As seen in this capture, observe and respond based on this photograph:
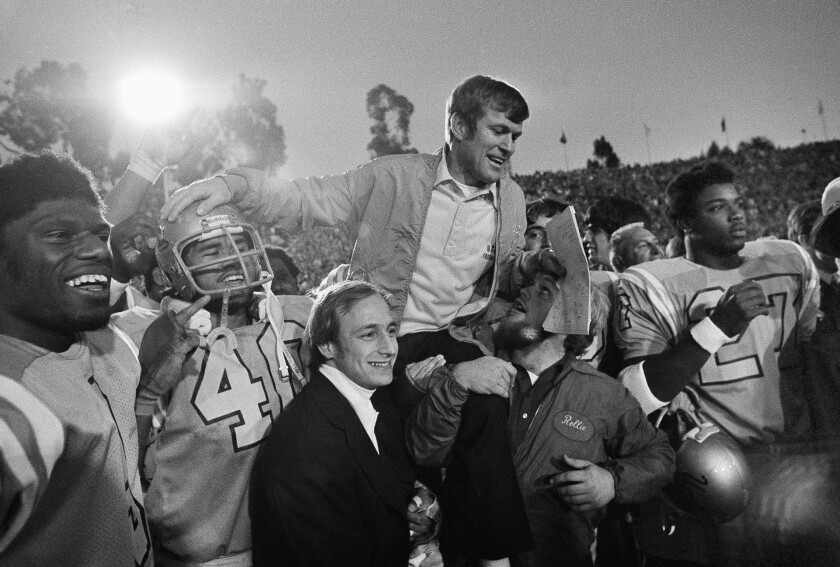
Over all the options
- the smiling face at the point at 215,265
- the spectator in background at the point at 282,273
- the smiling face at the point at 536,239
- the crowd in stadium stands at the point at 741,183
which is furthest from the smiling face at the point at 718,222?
the crowd in stadium stands at the point at 741,183

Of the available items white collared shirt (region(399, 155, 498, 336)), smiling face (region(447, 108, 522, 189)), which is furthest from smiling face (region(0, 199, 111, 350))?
smiling face (region(447, 108, 522, 189))

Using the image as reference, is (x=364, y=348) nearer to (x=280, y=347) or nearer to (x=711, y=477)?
(x=280, y=347)

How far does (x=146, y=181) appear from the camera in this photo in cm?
283

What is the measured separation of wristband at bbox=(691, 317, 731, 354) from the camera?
2793 mm

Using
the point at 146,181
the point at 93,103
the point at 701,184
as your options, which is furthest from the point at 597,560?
the point at 93,103

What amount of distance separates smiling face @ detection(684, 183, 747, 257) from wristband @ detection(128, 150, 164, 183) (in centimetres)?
290

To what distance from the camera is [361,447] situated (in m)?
2.24

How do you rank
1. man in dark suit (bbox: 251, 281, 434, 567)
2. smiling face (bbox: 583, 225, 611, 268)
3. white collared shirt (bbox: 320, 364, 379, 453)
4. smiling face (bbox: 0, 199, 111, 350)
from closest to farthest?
smiling face (bbox: 0, 199, 111, 350), man in dark suit (bbox: 251, 281, 434, 567), white collared shirt (bbox: 320, 364, 379, 453), smiling face (bbox: 583, 225, 611, 268)

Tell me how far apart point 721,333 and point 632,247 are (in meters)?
1.93

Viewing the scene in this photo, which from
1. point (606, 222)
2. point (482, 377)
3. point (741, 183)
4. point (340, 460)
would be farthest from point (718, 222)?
point (741, 183)

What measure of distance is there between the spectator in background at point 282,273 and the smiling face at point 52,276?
2985mm

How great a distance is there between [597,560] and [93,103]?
83.9 ft

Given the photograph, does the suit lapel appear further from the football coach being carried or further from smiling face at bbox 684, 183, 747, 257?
smiling face at bbox 684, 183, 747, 257

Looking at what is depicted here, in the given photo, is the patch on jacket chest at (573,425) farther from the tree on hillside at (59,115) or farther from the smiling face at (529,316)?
the tree on hillside at (59,115)
